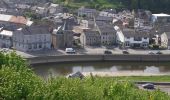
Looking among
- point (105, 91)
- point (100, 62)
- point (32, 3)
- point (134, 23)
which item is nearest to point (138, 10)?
point (134, 23)

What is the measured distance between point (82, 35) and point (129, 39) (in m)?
3.36

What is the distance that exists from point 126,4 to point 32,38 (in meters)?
21.1

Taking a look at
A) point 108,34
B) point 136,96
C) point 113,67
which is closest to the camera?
point 136,96

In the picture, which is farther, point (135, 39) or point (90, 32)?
point (90, 32)

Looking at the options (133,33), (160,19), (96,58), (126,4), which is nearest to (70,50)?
(96,58)

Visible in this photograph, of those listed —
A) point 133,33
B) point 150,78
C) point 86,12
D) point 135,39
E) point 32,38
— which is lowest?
point 150,78

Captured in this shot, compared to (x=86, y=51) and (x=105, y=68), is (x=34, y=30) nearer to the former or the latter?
(x=86, y=51)

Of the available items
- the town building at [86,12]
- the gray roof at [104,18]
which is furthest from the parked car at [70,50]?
the town building at [86,12]

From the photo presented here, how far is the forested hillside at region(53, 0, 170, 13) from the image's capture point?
49500mm

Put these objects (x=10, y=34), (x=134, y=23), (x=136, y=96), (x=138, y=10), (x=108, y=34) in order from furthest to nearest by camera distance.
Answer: (x=138, y=10)
(x=134, y=23)
(x=108, y=34)
(x=10, y=34)
(x=136, y=96)

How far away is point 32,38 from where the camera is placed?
3103 centimetres

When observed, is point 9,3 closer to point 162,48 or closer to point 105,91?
point 162,48

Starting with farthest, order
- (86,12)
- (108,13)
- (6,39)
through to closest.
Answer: (86,12), (108,13), (6,39)

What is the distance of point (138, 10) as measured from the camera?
4762 centimetres
